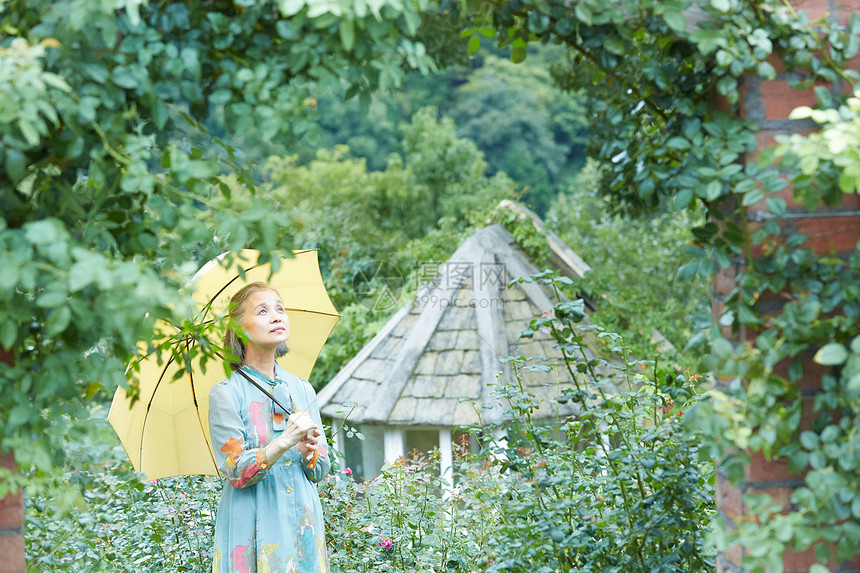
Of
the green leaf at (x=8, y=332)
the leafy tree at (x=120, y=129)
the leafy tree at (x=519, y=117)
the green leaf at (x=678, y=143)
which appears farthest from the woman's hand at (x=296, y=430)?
the leafy tree at (x=519, y=117)

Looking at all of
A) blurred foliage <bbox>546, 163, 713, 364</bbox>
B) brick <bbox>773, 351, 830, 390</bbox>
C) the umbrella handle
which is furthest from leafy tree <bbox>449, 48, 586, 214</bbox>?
brick <bbox>773, 351, 830, 390</bbox>

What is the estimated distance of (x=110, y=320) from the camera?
57.6 inches

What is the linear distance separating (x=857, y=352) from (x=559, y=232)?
7064mm

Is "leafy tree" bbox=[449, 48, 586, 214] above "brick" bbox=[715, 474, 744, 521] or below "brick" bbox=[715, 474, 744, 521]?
above

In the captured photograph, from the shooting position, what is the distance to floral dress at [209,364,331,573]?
8.39 ft

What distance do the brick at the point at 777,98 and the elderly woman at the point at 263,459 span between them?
153 centimetres

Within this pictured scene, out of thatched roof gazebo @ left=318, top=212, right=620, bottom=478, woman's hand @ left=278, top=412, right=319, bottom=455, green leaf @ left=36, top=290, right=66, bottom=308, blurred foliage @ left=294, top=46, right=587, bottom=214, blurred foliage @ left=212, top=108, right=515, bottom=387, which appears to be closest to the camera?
green leaf @ left=36, top=290, right=66, bottom=308

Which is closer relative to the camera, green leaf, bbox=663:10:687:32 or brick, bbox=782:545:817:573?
green leaf, bbox=663:10:687:32

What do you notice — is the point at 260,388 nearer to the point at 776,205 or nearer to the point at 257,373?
the point at 257,373

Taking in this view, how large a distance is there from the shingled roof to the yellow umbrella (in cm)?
206

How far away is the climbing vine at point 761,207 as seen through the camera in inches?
64.1

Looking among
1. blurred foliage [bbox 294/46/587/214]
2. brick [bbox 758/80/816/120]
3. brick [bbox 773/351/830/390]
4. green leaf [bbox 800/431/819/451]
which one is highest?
blurred foliage [bbox 294/46/587/214]

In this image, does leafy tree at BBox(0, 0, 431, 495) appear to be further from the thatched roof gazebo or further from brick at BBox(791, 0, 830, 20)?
the thatched roof gazebo

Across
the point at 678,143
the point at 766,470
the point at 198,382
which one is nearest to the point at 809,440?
the point at 766,470
